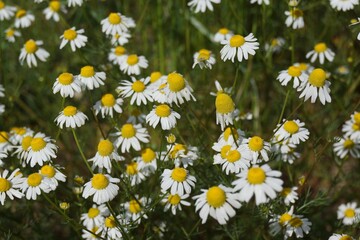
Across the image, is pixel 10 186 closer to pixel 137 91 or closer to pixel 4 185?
pixel 4 185

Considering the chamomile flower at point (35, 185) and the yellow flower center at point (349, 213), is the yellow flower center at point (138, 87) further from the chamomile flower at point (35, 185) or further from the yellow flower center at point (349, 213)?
the yellow flower center at point (349, 213)

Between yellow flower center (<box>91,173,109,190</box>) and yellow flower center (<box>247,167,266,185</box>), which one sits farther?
yellow flower center (<box>91,173,109,190</box>)

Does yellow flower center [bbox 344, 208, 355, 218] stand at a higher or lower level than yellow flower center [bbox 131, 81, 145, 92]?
lower

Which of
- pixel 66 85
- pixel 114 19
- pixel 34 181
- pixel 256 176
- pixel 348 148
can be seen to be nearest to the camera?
pixel 256 176

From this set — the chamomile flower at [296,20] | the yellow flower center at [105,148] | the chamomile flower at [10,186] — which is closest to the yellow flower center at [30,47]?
the chamomile flower at [10,186]

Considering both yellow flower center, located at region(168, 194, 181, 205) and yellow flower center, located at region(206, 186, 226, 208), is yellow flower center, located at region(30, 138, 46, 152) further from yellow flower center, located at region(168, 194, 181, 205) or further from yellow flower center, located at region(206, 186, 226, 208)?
yellow flower center, located at region(206, 186, 226, 208)

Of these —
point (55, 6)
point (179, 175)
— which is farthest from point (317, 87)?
point (55, 6)

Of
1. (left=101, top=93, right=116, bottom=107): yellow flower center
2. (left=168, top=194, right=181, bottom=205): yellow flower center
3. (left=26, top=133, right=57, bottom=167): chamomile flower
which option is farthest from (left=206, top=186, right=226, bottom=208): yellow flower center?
(left=101, top=93, right=116, bottom=107): yellow flower center

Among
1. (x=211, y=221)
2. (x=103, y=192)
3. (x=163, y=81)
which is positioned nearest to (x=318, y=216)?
(x=211, y=221)
